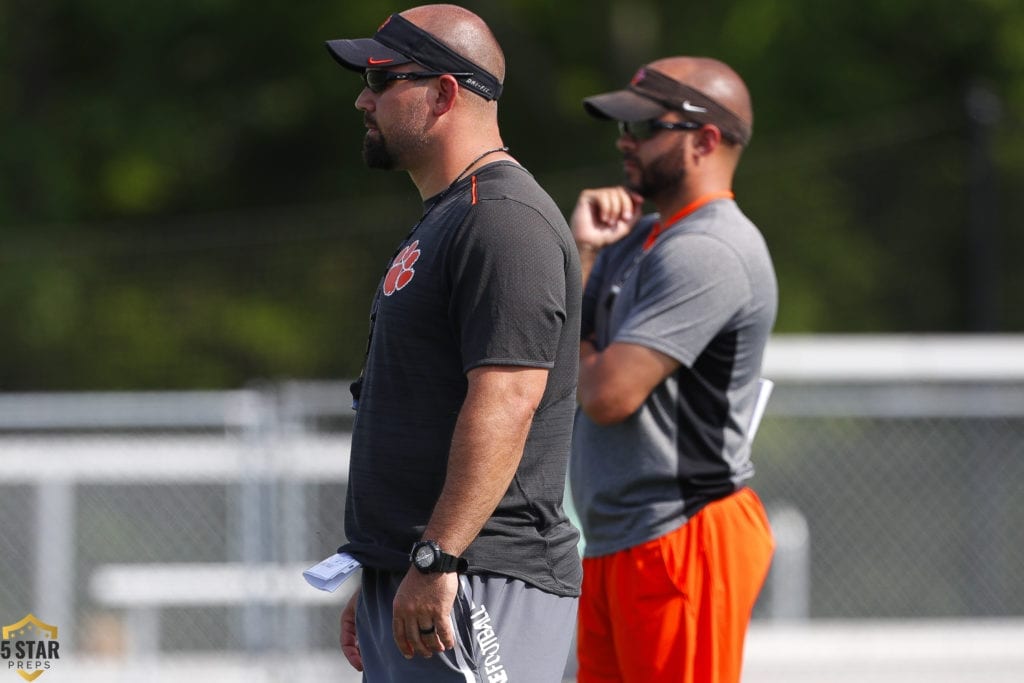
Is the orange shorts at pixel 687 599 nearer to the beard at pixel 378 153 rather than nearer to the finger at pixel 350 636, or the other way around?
the finger at pixel 350 636

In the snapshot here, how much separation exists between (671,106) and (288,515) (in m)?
3.44

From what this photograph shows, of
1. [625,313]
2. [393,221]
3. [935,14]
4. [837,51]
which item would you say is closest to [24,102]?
[393,221]

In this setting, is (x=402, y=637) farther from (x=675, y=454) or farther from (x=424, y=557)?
(x=675, y=454)

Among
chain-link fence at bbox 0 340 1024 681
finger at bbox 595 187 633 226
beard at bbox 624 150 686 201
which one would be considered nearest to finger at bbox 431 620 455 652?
finger at bbox 595 187 633 226

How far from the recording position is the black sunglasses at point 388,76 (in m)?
2.86

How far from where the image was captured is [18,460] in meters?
6.54

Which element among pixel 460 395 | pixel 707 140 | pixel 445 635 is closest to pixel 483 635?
pixel 445 635

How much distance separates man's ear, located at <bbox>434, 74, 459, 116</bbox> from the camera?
112 inches

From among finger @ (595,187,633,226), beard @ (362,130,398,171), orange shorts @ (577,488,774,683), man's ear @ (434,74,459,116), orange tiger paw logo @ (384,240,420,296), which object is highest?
man's ear @ (434,74,459,116)

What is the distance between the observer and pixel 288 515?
257 inches

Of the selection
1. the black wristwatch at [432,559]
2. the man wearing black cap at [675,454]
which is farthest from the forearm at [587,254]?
the black wristwatch at [432,559]

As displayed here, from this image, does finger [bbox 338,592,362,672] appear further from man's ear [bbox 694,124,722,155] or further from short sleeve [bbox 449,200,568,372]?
man's ear [bbox 694,124,722,155]

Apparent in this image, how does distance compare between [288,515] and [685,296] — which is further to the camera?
[288,515]

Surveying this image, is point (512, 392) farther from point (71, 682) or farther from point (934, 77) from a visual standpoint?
point (934, 77)
